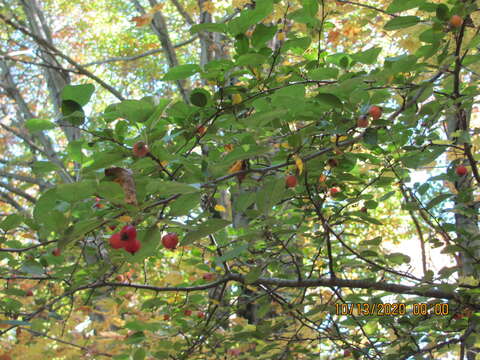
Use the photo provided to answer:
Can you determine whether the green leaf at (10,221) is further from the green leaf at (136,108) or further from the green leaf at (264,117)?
the green leaf at (264,117)

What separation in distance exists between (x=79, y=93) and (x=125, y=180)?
24 centimetres

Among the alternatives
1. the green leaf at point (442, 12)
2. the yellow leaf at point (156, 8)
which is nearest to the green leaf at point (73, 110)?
the green leaf at point (442, 12)

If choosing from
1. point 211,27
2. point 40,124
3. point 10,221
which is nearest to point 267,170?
point 211,27

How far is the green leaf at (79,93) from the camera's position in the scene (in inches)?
38.0

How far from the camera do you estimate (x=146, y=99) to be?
0.97 meters

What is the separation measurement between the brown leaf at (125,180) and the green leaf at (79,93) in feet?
0.61

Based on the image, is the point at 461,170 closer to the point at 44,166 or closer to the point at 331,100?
the point at 331,100

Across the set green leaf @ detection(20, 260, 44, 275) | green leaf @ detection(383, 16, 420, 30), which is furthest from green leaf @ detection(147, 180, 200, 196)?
green leaf @ detection(20, 260, 44, 275)

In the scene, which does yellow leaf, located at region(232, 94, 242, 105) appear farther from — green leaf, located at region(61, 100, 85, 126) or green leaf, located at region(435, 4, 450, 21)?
green leaf, located at region(435, 4, 450, 21)

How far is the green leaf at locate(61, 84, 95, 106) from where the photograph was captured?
0.97 metres

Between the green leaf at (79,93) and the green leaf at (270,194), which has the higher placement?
the green leaf at (79,93)

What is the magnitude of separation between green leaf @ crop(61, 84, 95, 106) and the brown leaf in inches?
7.3

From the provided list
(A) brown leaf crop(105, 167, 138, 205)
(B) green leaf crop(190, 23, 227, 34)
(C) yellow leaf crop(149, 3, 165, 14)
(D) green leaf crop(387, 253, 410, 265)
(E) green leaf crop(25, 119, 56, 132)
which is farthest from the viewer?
(C) yellow leaf crop(149, 3, 165, 14)

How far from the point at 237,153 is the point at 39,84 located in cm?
703
